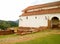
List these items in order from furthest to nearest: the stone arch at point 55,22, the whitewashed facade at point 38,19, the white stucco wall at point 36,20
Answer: the white stucco wall at point 36,20
the whitewashed facade at point 38,19
the stone arch at point 55,22

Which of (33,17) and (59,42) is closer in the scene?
(59,42)

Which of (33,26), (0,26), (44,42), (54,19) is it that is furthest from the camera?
(0,26)

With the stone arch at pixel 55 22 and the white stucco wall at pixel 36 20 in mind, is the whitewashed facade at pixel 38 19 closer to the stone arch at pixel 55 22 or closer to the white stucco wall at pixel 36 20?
the white stucco wall at pixel 36 20

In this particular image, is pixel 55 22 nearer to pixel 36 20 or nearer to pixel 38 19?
pixel 38 19

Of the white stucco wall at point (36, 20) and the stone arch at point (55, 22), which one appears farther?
the white stucco wall at point (36, 20)

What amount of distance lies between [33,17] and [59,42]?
1736cm

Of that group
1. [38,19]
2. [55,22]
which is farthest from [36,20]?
[55,22]

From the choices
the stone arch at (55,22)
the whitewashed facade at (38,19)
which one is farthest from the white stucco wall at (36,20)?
the stone arch at (55,22)

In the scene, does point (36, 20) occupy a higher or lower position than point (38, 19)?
lower

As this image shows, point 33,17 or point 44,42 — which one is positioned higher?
point 33,17

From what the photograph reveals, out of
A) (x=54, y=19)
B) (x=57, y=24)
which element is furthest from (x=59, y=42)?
(x=54, y=19)

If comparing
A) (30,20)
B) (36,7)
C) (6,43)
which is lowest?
(6,43)

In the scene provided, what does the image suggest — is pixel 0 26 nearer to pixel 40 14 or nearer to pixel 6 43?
pixel 40 14

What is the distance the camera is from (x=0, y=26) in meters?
33.6
